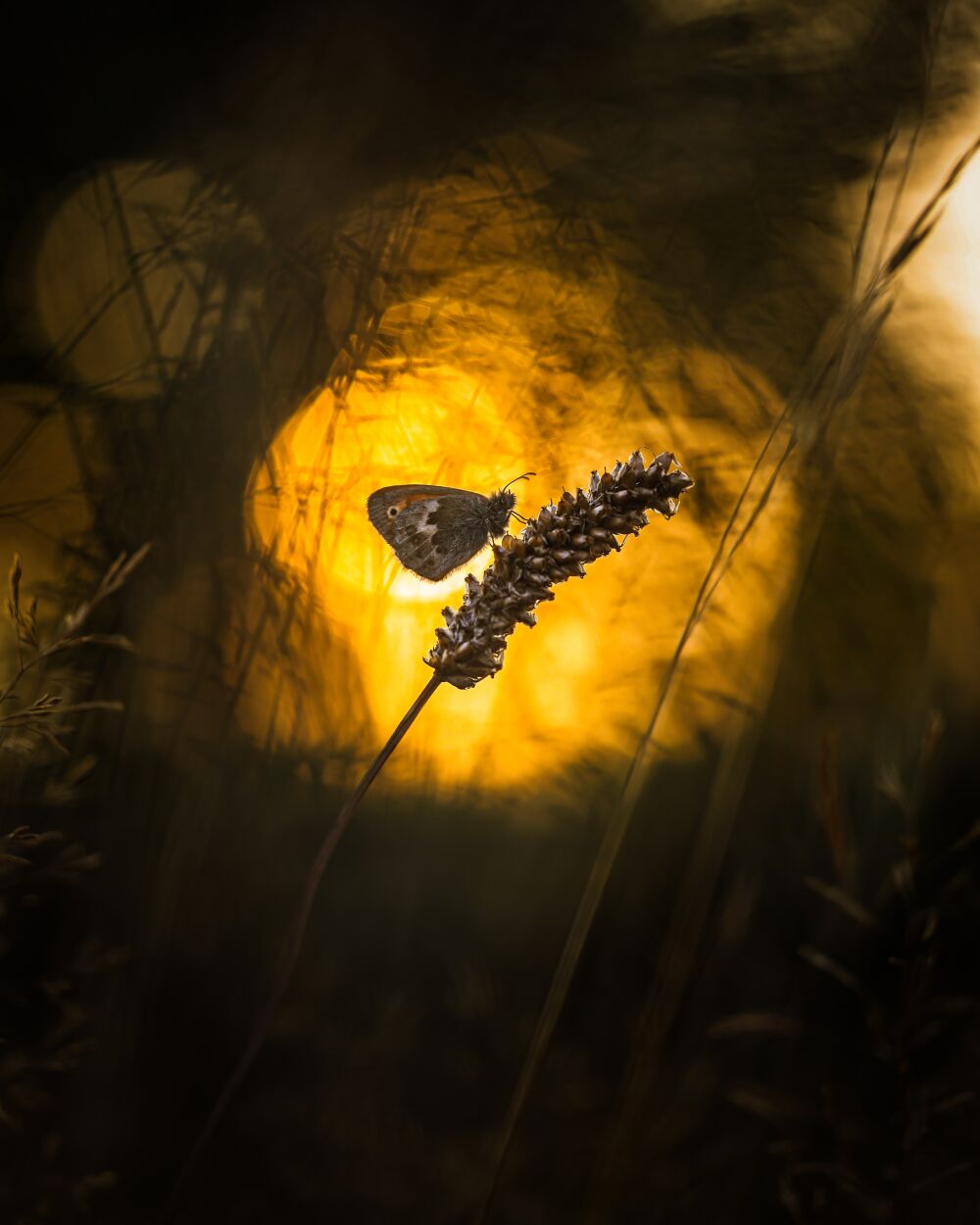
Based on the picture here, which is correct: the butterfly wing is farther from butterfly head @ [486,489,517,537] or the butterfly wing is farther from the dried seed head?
the dried seed head

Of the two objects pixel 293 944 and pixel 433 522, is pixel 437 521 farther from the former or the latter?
pixel 293 944

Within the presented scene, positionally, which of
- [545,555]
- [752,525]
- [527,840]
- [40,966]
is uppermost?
[752,525]

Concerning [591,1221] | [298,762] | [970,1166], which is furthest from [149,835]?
[970,1166]

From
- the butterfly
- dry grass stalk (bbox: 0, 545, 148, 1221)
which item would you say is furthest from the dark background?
the butterfly

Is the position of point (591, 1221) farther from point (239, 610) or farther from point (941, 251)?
point (941, 251)

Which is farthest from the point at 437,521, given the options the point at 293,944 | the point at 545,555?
the point at 293,944

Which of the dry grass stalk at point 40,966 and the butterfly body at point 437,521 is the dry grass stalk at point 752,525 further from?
the dry grass stalk at point 40,966

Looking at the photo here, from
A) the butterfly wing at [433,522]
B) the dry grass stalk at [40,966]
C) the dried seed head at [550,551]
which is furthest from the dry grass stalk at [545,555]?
the dry grass stalk at [40,966]
